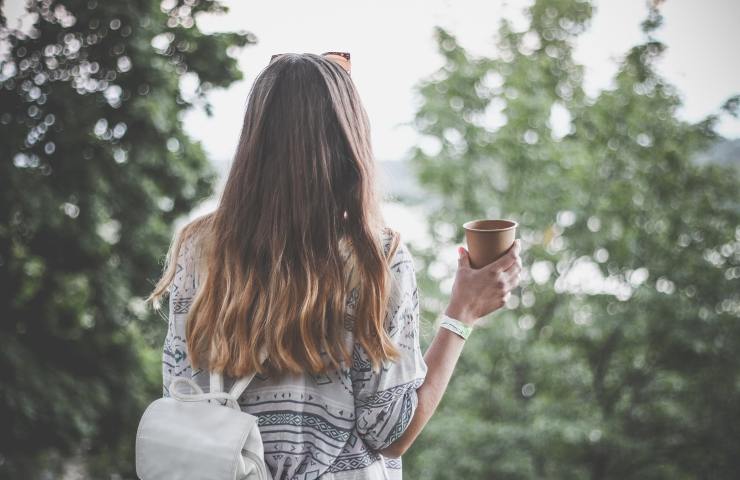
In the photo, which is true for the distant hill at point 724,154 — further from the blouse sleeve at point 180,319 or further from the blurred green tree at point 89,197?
the blouse sleeve at point 180,319

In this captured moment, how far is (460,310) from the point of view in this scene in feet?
4.30

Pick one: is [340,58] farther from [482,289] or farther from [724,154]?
[724,154]

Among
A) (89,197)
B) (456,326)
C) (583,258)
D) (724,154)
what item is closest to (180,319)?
(456,326)

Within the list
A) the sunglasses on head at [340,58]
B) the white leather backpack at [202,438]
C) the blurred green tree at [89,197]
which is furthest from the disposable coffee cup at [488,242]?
the blurred green tree at [89,197]

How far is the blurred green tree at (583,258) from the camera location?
202 inches

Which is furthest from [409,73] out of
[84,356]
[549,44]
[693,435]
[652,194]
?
[693,435]

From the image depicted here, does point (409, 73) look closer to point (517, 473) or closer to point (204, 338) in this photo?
point (517, 473)

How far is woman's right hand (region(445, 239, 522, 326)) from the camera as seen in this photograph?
4.33 ft

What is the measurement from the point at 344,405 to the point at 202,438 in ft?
0.81

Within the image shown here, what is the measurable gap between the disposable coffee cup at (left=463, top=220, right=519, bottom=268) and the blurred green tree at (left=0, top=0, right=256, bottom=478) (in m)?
2.78

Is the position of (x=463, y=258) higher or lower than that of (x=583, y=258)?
higher

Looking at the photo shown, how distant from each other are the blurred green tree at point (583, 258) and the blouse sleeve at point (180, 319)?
13.3 ft

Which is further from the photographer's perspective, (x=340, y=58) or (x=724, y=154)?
(x=724, y=154)

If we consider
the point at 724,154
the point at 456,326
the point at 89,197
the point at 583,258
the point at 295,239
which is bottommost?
the point at 583,258
